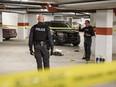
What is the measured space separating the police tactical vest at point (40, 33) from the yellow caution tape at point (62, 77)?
4967 millimetres

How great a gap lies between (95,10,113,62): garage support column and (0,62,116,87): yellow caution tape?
899 cm

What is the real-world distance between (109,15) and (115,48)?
389 cm

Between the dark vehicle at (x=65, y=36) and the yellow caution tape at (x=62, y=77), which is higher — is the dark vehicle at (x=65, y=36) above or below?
below

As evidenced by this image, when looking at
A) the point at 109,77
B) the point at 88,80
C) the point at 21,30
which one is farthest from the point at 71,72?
the point at 21,30

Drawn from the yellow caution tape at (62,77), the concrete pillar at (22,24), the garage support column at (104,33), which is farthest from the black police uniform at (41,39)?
the concrete pillar at (22,24)

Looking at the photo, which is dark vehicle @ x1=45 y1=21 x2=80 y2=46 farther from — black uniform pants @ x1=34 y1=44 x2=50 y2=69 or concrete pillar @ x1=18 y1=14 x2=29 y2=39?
black uniform pants @ x1=34 y1=44 x2=50 y2=69

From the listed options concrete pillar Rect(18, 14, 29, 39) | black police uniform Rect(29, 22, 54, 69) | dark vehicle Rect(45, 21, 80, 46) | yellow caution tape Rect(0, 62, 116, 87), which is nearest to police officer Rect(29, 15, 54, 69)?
black police uniform Rect(29, 22, 54, 69)

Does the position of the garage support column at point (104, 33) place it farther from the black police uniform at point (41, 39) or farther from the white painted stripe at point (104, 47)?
the black police uniform at point (41, 39)

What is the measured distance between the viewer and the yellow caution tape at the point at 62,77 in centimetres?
190

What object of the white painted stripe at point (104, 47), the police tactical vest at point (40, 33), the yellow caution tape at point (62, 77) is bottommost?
the white painted stripe at point (104, 47)

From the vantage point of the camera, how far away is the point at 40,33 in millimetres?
7246

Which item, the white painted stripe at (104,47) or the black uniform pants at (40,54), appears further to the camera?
the white painted stripe at (104,47)

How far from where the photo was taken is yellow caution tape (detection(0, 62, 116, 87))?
190cm

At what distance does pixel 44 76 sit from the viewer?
2000 mm
